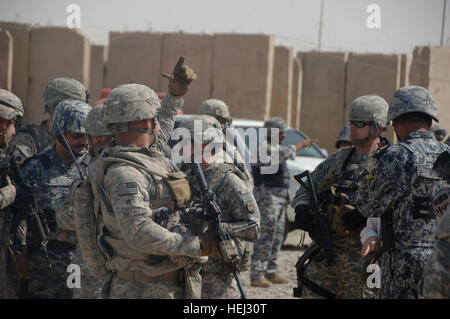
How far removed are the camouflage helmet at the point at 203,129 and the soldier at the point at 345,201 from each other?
0.99m

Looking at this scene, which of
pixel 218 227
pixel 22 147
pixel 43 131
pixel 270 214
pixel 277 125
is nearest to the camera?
pixel 218 227

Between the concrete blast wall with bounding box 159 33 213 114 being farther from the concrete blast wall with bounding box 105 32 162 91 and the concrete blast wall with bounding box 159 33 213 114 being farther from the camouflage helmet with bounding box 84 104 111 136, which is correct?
the camouflage helmet with bounding box 84 104 111 136

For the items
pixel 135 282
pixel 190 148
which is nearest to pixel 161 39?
pixel 190 148

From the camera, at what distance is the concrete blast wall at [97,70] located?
1709cm

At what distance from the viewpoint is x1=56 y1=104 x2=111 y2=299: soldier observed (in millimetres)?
4539

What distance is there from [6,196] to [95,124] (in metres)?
0.80

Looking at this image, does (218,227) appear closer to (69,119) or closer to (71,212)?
(71,212)

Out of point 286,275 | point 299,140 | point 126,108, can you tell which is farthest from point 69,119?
point 299,140

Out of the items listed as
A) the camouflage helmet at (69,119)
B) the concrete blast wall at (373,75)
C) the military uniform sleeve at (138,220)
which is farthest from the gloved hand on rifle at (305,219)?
the concrete blast wall at (373,75)

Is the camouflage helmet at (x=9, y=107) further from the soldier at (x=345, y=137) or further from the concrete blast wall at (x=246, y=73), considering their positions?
the concrete blast wall at (x=246, y=73)

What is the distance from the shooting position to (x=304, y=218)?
4961mm

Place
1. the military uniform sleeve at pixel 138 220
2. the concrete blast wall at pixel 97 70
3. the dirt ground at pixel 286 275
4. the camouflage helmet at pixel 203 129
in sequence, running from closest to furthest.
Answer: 1. the military uniform sleeve at pixel 138 220
2. the camouflage helmet at pixel 203 129
3. the dirt ground at pixel 286 275
4. the concrete blast wall at pixel 97 70

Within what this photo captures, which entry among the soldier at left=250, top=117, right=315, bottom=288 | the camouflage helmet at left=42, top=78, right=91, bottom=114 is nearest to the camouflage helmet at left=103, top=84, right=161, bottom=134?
the camouflage helmet at left=42, top=78, right=91, bottom=114

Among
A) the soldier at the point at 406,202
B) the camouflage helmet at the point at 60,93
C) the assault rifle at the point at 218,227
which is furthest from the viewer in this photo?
the camouflage helmet at the point at 60,93
